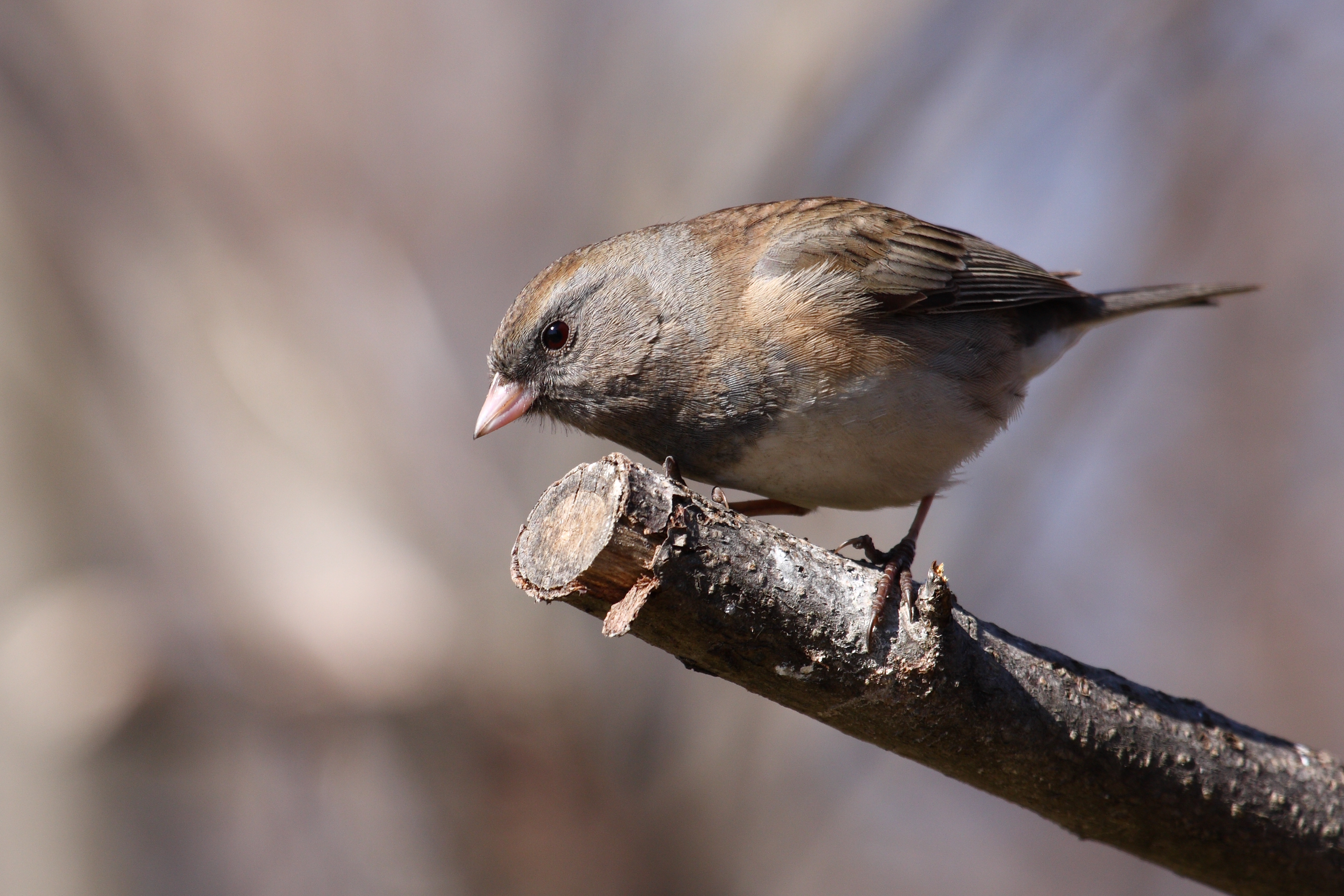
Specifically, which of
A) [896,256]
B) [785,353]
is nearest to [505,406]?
[785,353]

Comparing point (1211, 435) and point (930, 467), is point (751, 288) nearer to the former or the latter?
point (930, 467)

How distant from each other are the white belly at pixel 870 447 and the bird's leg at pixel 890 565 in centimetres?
16

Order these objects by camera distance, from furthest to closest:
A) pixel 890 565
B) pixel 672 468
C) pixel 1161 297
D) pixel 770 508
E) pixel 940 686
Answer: pixel 1161 297 → pixel 770 508 → pixel 672 468 → pixel 890 565 → pixel 940 686

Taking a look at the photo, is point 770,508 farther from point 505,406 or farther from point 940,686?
point 940,686

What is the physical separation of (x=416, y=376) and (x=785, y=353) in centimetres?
293

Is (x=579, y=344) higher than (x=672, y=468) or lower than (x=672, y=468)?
higher

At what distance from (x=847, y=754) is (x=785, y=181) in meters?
3.06

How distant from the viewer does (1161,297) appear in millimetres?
3949

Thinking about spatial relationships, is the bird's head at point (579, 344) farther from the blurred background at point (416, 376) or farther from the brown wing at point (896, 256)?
the blurred background at point (416, 376)

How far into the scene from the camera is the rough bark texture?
1839mm

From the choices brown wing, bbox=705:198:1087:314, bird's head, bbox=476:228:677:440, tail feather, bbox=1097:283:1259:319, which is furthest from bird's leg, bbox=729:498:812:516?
tail feather, bbox=1097:283:1259:319

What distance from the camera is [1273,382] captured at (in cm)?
624

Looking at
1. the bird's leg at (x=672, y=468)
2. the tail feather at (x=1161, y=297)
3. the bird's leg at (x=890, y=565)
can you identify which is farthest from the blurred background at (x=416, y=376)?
the bird's leg at (x=890, y=565)

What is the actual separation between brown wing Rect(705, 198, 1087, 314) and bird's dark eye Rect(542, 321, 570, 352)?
62 cm
